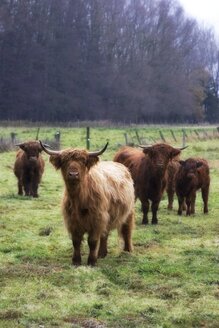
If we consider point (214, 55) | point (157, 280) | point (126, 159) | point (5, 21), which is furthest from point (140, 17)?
point (157, 280)

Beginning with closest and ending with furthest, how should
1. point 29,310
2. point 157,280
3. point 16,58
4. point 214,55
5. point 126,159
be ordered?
1. point 29,310
2. point 157,280
3. point 126,159
4. point 16,58
5. point 214,55

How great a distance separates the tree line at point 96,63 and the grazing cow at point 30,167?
42.7 m

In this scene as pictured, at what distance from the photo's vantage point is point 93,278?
22.7 feet

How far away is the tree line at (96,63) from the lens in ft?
192

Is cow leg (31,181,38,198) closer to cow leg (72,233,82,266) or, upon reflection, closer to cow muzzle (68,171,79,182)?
cow leg (72,233,82,266)

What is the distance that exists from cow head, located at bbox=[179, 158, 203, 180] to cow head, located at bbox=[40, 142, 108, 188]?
530 cm

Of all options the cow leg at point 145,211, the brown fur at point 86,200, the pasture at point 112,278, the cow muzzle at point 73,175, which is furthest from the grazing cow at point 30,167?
the cow muzzle at point 73,175

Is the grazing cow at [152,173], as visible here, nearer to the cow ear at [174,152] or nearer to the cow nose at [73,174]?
the cow ear at [174,152]

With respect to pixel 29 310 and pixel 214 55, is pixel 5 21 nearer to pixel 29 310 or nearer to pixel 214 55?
pixel 214 55

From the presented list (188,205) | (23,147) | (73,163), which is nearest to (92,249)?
(73,163)

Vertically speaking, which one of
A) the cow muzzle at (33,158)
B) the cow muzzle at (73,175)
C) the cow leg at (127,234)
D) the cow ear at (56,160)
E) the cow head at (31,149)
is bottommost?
the cow leg at (127,234)

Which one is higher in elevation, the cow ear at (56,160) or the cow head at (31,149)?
the cow ear at (56,160)

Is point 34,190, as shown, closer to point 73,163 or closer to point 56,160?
point 56,160

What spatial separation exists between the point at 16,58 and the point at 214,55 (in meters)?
42.4
